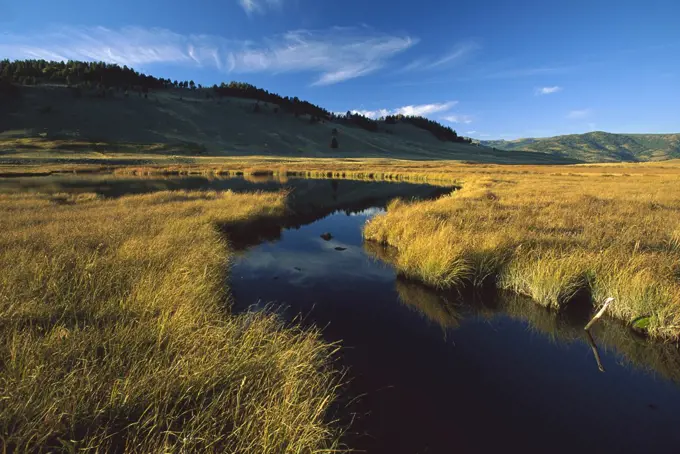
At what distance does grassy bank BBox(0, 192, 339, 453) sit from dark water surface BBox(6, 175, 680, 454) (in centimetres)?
120

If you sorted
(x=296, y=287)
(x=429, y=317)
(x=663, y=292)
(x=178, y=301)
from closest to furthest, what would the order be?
(x=178, y=301) → (x=663, y=292) → (x=429, y=317) → (x=296, y=287)

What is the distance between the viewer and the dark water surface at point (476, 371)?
5.25m

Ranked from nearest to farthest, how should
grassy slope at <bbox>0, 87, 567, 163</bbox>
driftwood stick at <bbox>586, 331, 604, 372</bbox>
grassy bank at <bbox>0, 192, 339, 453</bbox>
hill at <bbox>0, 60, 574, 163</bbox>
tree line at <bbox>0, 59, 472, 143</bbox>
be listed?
grassy bank at <bbox>0, 192, 339, 453</bbox>
driftwood stick at <bbox>586, 331, 604, 372</bbox>
grassy slope at <bbox>0, 87, 567, 163</bbox>
hill at <bbox>0, 60, 574, 163</bbox>
tree line at <bbox>0, 59, 472, 143</bbox>

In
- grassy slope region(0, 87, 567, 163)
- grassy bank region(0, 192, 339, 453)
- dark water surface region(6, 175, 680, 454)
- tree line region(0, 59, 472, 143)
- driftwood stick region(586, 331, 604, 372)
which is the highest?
tree line region(0, 59, 472, 143)

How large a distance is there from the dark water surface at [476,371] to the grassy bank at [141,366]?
1.20 meters

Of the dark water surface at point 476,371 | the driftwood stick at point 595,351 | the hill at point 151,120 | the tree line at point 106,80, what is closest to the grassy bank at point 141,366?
the dark water surface at point 476,371

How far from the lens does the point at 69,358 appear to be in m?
4.58

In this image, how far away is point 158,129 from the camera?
390 feet

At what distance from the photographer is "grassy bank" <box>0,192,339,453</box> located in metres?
3.56

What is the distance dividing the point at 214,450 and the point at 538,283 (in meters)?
9.46

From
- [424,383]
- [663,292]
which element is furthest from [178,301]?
[663,292]

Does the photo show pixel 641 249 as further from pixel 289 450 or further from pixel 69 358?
pixel 69 358

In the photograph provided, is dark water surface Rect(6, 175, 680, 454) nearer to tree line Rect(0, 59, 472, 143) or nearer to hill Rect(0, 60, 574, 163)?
hill Rect(0, 60, 574, 163)

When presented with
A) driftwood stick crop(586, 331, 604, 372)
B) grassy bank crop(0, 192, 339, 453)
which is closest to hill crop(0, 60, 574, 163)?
grassy bank crop(0, 192, 339, 453)
